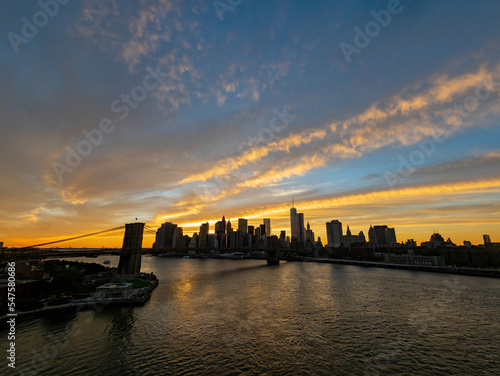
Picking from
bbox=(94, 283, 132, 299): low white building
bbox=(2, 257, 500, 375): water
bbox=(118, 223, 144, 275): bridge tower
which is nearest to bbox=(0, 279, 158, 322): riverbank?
bbox=(94, 283, 132, 299): low white building

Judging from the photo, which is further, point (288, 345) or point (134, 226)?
point (134, 226)

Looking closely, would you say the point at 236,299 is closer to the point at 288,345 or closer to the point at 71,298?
the point at 288,345

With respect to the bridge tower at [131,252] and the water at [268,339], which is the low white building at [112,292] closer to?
the water at [268,339]

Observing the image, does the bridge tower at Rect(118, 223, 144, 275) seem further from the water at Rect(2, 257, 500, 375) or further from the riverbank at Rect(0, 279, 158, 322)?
the water at Rect(2, 257, 500, 375)

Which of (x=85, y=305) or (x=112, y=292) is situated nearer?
(x=85, y=305)

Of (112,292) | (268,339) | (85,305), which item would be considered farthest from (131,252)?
(268,339)

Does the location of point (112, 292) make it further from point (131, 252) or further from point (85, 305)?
point (131, 252)

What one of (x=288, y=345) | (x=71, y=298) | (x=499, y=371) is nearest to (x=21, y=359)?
(x=71, y=298)

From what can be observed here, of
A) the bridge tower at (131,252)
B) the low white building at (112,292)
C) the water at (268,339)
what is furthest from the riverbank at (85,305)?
the bridge tower at (131,252)
